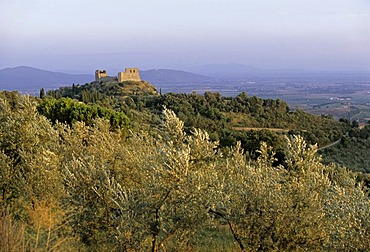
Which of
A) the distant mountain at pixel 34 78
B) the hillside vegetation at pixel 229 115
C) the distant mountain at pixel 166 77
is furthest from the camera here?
the distant mountain at pixel 166 77

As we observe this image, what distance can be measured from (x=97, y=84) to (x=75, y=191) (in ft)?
196

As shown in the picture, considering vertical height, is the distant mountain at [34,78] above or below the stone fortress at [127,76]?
below

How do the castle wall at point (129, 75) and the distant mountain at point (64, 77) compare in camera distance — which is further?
the distant mountain at point (64, 77)

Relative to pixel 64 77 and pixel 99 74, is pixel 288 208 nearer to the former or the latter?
pixel 99 74

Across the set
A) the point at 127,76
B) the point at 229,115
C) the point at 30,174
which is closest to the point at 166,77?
the point at 127,76

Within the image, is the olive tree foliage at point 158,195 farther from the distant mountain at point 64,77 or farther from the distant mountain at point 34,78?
the distant mountain at point 64,77

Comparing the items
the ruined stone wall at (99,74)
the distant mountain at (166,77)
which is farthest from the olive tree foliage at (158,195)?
the distant mountain at (166,77)

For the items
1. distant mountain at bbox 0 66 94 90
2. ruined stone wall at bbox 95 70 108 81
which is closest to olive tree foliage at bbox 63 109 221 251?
ruined stone wall at bbox 95 70 108 81

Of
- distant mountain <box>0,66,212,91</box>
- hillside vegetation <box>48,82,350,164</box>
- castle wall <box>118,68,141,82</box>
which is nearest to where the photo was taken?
hillside vegetation <box>48,82,350,164</box>

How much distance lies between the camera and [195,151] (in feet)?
28.0

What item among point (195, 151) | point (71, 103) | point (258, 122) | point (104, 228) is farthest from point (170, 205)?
point (258, 122)

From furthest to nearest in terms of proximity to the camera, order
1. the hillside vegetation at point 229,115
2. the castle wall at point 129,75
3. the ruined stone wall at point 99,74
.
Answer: the ruined stone wall at point 99,74, the castle wall at point 129,75, the hillside vegetation at point 229,115

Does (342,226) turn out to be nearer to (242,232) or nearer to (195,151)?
(242,232)

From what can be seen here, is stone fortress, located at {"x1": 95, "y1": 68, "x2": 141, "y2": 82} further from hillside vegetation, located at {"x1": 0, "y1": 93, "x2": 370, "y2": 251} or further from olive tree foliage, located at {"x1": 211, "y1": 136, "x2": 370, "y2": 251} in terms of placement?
olive tree foliage, located at {"x1": 211, "y1": 136, "x2": 370, "y2": 251}
